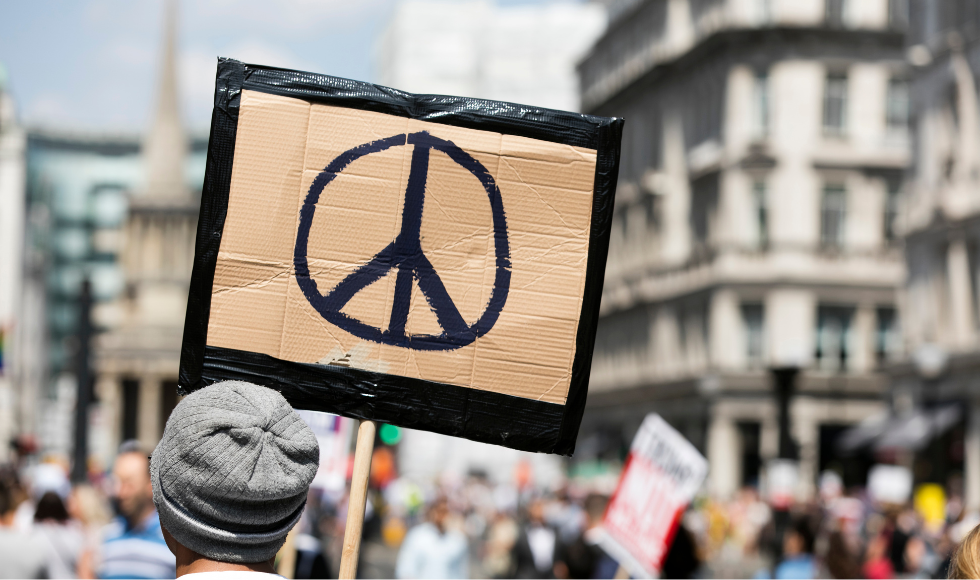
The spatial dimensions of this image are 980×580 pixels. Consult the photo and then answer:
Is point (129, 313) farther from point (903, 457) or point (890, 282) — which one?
point (903, 457)

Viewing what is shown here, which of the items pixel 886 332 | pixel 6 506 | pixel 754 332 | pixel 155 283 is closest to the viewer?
pixel 6 506

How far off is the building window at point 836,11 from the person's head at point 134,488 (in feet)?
149

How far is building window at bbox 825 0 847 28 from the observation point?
164 feet

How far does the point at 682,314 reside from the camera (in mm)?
53406

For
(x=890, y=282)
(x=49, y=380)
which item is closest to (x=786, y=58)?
(x=890, y=282)

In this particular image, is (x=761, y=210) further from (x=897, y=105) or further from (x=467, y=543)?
(x=467, y=543)

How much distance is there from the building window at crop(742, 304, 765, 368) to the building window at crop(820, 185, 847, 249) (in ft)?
10.8

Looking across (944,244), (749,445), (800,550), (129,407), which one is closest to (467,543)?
(800,550)

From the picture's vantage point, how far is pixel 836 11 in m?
50.3

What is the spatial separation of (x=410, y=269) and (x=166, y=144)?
372 feet

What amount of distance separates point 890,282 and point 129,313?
80023 mm

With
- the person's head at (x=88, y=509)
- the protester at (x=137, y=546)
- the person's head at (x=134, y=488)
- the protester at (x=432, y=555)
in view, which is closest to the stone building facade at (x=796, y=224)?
the protester at (x=432, y=555)

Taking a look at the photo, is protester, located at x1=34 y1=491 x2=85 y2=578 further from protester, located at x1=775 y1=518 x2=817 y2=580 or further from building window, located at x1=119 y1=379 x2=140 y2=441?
building window, located at x1=119 y1=379 x2=140 y2=441

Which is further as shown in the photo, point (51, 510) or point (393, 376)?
point (51, 510)
